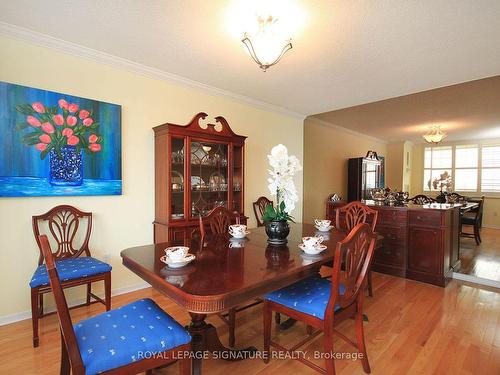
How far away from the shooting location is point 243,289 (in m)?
1.13

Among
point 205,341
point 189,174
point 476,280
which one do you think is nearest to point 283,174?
point 205,341

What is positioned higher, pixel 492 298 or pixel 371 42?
pixel 371 42

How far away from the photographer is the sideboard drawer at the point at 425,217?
9.98ft

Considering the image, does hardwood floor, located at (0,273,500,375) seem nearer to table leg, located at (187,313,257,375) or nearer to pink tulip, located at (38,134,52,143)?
table leg, located at (187,313,257,375)

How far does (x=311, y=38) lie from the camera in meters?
2.14

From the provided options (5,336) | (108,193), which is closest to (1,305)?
(5,336)

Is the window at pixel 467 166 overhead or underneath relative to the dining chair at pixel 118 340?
overhead

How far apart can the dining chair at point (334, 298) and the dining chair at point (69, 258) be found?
137cm

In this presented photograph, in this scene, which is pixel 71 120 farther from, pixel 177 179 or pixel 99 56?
pixel 177 179

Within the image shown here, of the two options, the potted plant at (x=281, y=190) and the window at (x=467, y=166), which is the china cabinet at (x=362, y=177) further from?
the potted plant at (x=281, y=190)

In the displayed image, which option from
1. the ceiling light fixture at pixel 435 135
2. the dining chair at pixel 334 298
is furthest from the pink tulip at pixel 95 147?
the ceiling light fixture at pixel 435 135

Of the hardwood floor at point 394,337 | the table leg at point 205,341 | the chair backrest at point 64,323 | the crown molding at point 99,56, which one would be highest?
the crown molding at point 99,56

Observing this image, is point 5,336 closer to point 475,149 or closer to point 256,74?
point 256,74

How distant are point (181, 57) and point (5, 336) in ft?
8.65
